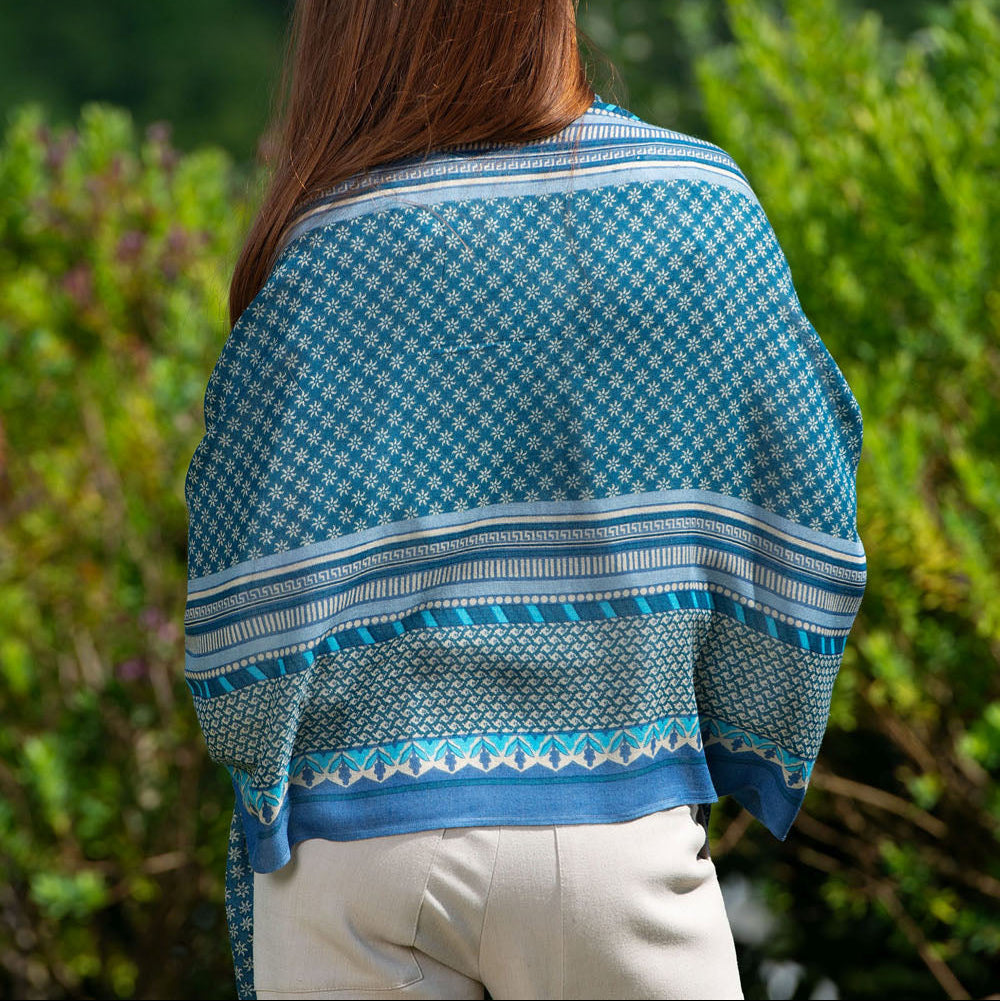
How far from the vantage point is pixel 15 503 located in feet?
9.80

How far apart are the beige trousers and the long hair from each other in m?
0.67

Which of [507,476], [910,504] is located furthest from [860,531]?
[507,476]

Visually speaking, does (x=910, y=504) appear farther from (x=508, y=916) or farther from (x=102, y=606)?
(x=102, y=606)

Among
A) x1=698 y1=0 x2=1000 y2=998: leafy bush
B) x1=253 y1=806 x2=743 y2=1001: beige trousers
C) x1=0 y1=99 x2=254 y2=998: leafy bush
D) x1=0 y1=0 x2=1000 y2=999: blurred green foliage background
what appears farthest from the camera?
x1=0 y1=99 x2=254 y2=998: leafy bush

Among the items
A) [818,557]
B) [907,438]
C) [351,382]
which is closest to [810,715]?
[818,557]

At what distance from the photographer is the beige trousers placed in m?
1.24

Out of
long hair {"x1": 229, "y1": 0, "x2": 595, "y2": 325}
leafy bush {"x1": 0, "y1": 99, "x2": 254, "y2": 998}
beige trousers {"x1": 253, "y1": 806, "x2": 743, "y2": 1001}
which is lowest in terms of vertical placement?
leafy bush {"x1": 0, "y1": 99, "x2": 254, "y2": 998}

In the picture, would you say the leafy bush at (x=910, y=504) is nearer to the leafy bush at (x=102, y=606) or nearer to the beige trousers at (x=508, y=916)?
the beige trousers at (x=508, y=916)

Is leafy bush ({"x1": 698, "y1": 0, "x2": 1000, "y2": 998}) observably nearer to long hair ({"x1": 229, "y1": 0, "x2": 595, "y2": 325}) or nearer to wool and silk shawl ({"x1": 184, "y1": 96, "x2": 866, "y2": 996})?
wool and silk shawl ({"x1": 184, "y1": 96, "x2": 866, "y2": 996})

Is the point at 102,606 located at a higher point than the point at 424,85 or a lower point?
lower

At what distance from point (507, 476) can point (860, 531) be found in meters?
1.45

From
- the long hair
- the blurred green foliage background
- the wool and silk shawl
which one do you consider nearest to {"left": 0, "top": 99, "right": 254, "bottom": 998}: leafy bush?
the blurred green foliage background

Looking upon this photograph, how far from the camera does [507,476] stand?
4.24ft

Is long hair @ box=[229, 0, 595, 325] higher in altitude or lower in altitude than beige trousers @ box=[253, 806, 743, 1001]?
higher
